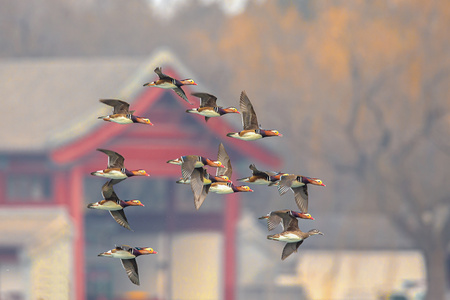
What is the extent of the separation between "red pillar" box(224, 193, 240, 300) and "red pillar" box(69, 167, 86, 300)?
5.82 m

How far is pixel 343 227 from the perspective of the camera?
63.9 meters

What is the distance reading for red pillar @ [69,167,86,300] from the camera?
47.3 meters

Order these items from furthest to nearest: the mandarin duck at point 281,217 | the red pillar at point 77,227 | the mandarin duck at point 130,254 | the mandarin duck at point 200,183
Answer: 1. the red pillar at point 77,227
2. the mandarin duck at point 281,217
3. the mandarin duck at point 130,254
4. the mandarin duck at point 200,183

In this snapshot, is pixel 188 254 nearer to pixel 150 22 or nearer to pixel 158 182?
pixel 158 182

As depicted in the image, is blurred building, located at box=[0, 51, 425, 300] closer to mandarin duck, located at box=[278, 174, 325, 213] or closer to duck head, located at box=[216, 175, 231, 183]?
duck head, located at box=[216, 175, 231, 183]

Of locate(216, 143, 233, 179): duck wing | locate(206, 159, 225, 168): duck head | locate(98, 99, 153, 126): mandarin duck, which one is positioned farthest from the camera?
locate(216, 143, 233, 179): duck wing

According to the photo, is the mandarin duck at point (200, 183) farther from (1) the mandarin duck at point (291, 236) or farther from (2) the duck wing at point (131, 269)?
(2) the duck wing at point (131, 269)

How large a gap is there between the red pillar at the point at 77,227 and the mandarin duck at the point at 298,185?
3198 cm

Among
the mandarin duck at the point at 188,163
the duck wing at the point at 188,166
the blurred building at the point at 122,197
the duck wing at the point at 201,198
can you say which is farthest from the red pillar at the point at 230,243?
the duck wing at the point at 188,166

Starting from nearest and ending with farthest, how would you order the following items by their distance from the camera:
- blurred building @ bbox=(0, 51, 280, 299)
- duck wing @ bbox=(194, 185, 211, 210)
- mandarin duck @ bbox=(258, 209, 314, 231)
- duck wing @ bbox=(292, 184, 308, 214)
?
duck wing @ bbox=(194, 185, 211, 210)
duck wing @ bbox=(292, 184, 308, 214)
mandarin duck @ bbox=(258, 209, 314, 231)
blurred building @ bbox=(0, 51, 280, 299)

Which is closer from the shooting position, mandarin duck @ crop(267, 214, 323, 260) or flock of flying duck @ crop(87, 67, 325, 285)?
flock of flying duck @ crop(87, 67, 325, 285)

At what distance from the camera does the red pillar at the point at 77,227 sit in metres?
47.3

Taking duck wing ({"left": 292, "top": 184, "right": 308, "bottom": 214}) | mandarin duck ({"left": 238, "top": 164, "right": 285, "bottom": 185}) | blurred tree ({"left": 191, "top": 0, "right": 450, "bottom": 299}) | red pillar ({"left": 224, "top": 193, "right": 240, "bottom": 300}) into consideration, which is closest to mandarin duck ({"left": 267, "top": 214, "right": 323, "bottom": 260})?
duck wing ({"left": 292, "top": 184, "right": 308, "bottom": 214})

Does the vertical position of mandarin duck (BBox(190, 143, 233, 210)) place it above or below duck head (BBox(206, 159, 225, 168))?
below
